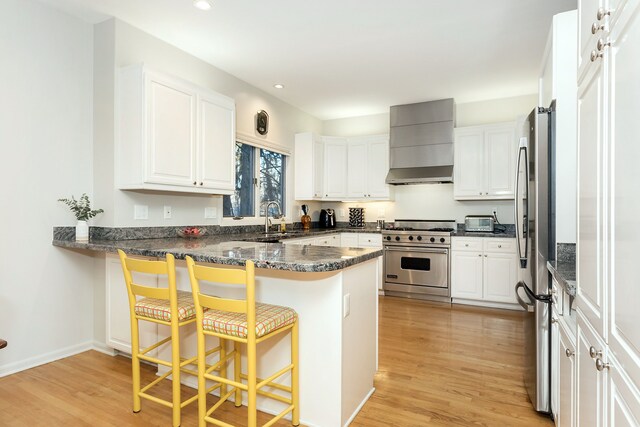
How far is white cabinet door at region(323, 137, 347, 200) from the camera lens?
5695mm

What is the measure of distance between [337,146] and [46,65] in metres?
3.75

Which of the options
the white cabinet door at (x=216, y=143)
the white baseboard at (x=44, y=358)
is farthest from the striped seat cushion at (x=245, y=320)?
the white baseboard at (x=44, y=358)

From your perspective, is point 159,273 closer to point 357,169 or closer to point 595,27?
point 595,27

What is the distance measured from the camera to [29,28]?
107 inches

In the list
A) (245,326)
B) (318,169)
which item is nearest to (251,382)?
(245,326)

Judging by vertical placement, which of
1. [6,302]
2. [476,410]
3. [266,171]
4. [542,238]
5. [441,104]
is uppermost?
[441,104]

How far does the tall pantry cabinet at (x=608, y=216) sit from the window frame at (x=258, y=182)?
346 centimetres

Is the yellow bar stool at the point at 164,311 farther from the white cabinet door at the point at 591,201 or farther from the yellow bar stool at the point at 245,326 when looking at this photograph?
the white cabinet door at the point at 591,201

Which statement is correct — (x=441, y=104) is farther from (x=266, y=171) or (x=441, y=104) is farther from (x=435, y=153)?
(x=266, y=171)

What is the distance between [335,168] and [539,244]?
391 centimetres

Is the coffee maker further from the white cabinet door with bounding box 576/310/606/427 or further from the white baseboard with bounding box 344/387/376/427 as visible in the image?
the white cabinet door with bounding box 576/310/606/427

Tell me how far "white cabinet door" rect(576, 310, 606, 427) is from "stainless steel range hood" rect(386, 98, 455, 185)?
368 cm

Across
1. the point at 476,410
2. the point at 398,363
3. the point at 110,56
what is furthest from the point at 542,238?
the point at 110,56

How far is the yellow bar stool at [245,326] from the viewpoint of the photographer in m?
1.68
